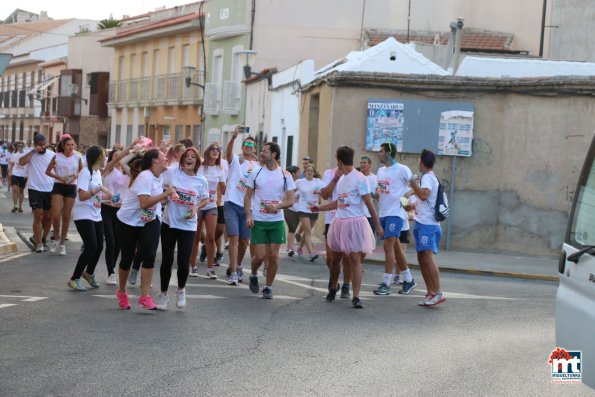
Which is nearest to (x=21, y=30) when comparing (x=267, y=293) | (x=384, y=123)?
(x=384, y=123)

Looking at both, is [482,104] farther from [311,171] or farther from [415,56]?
[311,171]

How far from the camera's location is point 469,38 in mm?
36812

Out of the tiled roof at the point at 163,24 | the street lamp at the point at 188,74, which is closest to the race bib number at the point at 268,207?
the street lamp at the point at 188,74

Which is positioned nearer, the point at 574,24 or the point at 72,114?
the point at 574,24

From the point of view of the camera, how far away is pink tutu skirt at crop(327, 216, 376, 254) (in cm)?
1248

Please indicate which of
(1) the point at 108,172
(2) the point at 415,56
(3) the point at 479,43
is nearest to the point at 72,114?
(3) the point at 479,43

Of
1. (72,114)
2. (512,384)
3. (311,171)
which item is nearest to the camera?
(512,384)

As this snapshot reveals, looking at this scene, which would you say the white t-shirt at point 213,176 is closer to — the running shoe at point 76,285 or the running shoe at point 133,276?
the running shoe at point 133,276

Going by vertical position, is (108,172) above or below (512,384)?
above

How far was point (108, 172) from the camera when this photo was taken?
1368 centimetres

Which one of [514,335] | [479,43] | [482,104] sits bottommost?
[514,335]

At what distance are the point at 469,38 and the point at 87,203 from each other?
25600mm

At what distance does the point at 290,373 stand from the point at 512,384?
5.29 feet

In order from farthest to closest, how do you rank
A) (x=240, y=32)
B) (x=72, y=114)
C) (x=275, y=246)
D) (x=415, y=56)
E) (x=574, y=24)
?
(x=72, y=114) < (x=240, y=32) < (x=574, y=24) < (x=415, y=56) < (x=275, y=246)
